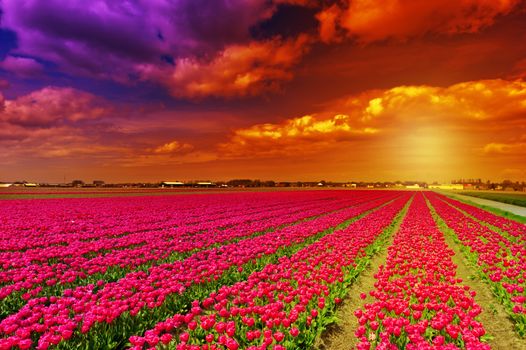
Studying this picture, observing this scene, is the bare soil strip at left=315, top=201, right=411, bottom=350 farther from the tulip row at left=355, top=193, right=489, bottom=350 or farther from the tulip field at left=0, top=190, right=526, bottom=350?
the tulip row at left=355, top=193, right=489, bottom=350

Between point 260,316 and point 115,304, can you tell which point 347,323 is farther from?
point 115,304

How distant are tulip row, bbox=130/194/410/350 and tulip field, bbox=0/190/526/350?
0.10 ft

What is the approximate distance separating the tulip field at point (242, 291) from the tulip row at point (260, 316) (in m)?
0.03

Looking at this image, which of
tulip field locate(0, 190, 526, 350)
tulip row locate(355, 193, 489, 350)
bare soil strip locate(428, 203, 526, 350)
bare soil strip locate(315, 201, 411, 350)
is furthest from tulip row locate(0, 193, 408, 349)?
bare soil strip locate(428, 203, 526, 350)

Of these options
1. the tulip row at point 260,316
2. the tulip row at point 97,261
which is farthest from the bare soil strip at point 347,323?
the tulip row at point 97,261

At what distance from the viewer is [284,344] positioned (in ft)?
18.9

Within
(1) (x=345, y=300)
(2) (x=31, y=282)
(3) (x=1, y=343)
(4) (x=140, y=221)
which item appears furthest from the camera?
(4) (x=140, y=221)

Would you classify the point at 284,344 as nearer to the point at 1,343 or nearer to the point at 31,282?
the point at 1,343

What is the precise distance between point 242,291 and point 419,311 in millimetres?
3755

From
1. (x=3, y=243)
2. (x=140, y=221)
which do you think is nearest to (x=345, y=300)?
(x=3, y=243)

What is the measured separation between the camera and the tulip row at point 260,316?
534 cm

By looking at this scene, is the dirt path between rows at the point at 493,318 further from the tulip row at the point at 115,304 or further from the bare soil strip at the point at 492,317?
the tulip row at the point at 115,304

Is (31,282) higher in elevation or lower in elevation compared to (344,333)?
higher

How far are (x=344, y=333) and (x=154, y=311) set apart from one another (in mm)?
A: 3989
